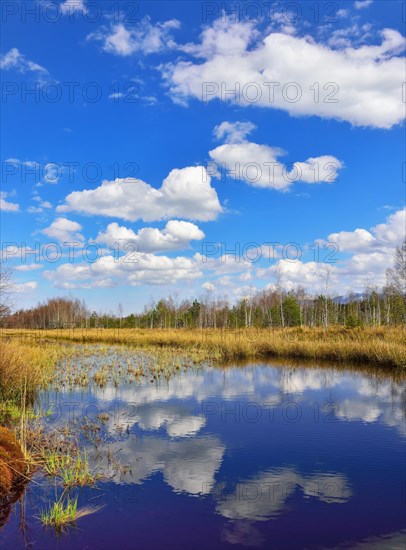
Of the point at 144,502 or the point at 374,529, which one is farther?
the point at 144,502

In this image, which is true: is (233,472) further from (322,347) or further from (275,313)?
(275,313)

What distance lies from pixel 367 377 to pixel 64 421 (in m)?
12.5

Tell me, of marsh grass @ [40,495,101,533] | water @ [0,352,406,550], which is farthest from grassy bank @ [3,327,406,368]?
marsh grass @ [40,495,101,533]

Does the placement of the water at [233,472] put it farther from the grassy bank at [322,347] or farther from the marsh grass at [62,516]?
the grassy bank at [322,347]

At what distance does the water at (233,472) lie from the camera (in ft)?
17.9

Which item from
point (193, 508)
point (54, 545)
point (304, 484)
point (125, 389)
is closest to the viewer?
point (54, 545)

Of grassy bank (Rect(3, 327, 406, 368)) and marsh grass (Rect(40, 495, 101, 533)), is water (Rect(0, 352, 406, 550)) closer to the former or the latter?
marsh grass (Rect(40, 495, 101, 533))

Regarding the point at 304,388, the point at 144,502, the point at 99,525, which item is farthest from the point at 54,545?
the point at 304,388

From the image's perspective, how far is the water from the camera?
5.44m

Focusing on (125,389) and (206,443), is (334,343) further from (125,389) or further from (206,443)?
(206,443)

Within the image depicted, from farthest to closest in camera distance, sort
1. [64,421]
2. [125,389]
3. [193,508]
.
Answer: [125,389]
[64,421]
[193,508]

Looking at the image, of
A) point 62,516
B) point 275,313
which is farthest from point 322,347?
point 275,313

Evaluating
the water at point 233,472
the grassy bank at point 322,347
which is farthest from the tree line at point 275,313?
the water at point 233,472

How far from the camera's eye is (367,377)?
58.7 ft
